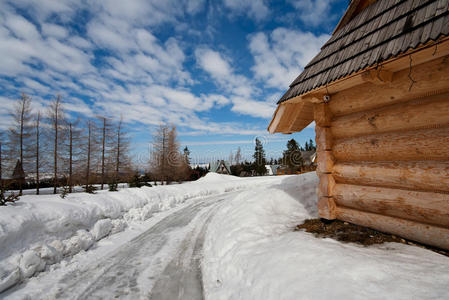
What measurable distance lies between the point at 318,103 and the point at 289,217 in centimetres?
306

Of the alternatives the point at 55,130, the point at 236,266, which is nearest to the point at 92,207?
the point at 236,266

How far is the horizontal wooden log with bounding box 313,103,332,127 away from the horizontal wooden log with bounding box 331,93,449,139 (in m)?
0.25

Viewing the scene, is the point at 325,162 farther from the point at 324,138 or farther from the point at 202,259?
the point at 202,259

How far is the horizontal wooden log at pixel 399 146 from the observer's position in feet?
9.79

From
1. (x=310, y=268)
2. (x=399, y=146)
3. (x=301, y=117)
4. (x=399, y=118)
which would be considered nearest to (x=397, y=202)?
(x=399, y=146)

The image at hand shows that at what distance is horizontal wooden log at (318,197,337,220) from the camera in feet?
14.5

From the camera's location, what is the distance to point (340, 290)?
201cm

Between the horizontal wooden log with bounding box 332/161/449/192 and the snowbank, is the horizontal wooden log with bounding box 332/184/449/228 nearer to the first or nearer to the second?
the horizontal wooden log with bounding box 332/161/449/192

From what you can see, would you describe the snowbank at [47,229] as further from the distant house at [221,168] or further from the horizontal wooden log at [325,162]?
the distant house at [221,168]

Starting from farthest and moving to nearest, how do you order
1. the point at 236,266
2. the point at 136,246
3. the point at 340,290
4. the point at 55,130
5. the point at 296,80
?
the point at 55,130, the point at 136,246, the point at 296,80, the point at 236,266, the point at 340,290

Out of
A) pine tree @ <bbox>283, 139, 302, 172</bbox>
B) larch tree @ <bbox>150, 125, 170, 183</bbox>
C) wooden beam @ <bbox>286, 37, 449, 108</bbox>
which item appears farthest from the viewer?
pine tree @ <bbox>283, 139, 302, 172</bbox>

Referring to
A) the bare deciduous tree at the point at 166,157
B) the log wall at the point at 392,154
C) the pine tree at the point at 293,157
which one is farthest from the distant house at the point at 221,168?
the log wall at the point at 392,154

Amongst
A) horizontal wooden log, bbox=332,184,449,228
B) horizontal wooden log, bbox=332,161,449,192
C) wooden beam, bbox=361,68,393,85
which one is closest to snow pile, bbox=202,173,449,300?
horizontal wooden log, bbox=332,184,449,228

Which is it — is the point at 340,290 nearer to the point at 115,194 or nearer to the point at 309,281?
the point at 309,281
